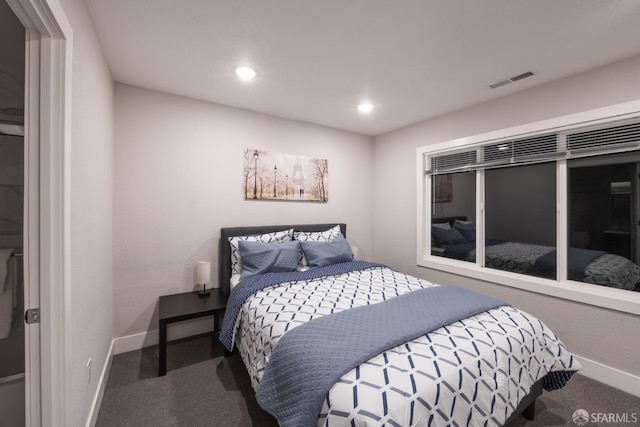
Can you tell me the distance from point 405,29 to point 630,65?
5.68 ft

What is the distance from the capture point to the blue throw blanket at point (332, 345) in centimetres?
113

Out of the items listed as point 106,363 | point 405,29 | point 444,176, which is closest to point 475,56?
point 405,29

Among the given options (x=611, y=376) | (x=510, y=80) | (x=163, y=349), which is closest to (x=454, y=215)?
(x=510, y=80)

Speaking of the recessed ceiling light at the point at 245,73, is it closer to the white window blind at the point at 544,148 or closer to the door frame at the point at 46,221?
the door frame at the point at 46,221

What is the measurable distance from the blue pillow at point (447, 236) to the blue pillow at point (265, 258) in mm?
1864

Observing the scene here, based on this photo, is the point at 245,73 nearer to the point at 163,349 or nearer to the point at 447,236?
the point at 163,349

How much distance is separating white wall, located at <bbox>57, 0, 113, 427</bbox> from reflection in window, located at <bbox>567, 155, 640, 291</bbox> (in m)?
3.52

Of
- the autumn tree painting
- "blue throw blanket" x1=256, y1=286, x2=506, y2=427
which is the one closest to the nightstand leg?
"blue throw blanket" x1=256, y1=286, x2=506, y2=427

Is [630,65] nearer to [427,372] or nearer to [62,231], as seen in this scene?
[427,372]

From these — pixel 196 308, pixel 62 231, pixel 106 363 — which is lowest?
pixel 106 363

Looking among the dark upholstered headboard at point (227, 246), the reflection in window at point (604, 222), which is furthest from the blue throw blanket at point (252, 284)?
the reflection in window at point (604, 222)

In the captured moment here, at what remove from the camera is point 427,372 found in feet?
3.77

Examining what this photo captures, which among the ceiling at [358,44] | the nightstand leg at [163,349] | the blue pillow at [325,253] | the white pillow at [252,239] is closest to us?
the ceiling at [358,44]

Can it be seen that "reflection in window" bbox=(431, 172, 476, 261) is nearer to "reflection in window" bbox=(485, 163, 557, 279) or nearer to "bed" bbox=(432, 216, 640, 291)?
"bed" bbox=(432, 216, 640, 291)
